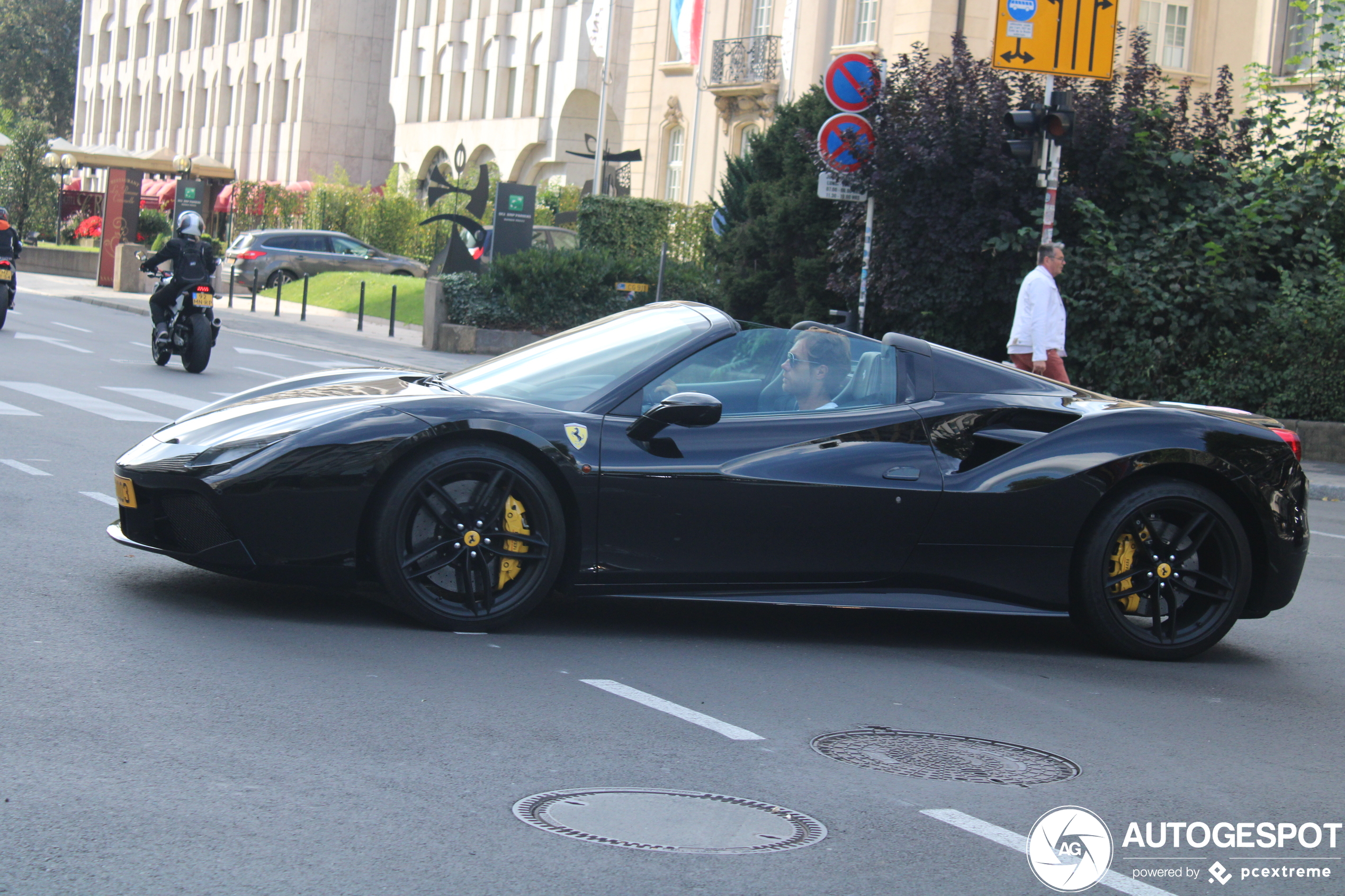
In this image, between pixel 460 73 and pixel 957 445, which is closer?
pixel 957 445

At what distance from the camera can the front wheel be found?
17312mm

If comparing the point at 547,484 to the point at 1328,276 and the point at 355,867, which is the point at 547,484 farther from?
the point at 1328,276

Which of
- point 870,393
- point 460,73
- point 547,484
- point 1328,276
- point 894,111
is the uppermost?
point 460,73

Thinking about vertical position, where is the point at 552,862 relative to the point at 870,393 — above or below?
below

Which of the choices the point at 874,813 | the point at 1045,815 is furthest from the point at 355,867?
the point at 1045,815

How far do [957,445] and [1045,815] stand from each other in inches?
91.7

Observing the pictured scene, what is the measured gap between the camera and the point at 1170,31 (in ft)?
119

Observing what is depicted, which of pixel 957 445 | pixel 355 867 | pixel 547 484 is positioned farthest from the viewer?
pixel 957 445

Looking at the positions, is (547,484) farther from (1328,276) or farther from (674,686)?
(1328,276)

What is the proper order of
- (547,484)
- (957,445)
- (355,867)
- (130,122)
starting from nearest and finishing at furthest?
1. (355,867)
2. (547,484)
3. (957,445)
4. (130,122)

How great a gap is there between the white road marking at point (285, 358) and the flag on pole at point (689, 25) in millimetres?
22869

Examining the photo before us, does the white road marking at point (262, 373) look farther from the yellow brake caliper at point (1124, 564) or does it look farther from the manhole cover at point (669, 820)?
the manhole cover at point (669, 820)

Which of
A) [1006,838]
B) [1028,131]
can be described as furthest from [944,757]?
[1028,131]

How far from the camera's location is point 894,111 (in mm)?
18703
